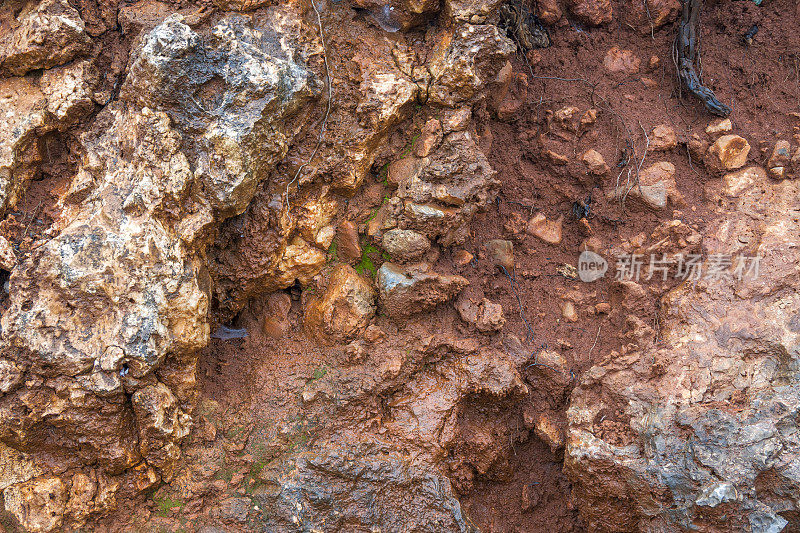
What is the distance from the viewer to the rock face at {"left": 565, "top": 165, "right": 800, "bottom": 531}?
8.57 feet

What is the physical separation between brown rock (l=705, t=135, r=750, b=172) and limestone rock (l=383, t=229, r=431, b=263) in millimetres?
1665

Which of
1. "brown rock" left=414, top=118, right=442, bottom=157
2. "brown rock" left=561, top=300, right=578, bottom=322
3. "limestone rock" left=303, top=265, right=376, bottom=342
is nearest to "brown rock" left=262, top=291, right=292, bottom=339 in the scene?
"limestone rock" left=303, top=265, right=376, bottom=342

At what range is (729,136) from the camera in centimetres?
318

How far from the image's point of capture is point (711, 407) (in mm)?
2771

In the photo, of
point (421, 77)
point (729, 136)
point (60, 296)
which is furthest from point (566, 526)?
point (60, 296)

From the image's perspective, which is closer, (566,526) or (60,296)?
(60,296)

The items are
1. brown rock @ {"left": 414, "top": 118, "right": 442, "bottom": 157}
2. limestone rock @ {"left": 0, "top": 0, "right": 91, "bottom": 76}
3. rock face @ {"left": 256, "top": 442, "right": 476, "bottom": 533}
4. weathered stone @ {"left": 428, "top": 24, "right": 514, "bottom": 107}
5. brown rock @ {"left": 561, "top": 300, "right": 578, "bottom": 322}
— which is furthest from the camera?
brown rock @ {"left": 561, "top": 300, "right": 578, "bottom": 322}

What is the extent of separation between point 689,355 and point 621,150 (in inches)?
47.2

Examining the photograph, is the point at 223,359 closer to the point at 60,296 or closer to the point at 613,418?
the point at 60,296

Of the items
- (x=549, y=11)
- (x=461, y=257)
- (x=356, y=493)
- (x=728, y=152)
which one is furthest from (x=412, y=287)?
(x=728, y=152)

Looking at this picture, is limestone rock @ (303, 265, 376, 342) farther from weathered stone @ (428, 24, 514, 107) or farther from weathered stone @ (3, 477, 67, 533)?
weathered stone @ (3, 477, 67, 533)

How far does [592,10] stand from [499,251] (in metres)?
1.49

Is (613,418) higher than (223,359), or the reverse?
(223,359)

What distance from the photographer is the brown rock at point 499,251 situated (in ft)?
10.9
